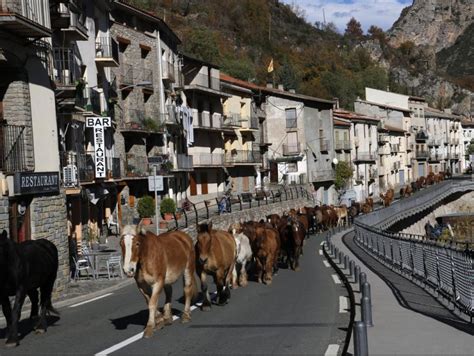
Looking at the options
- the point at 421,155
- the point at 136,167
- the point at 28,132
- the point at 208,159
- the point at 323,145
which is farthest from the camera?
the point at 421,155

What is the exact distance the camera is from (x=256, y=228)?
2014 centimetres

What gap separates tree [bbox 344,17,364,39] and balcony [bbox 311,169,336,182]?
316 ft

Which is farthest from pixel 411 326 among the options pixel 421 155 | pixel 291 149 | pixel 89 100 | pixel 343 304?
pixel 421 155

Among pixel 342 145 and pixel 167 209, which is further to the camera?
pixel 342 145

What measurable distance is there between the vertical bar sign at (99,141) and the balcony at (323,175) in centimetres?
4059

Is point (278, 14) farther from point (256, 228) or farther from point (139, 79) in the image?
point (256, 228)

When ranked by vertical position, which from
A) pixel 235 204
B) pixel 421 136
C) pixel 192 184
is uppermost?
pixel 421 136

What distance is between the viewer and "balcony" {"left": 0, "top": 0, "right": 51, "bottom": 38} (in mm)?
16109

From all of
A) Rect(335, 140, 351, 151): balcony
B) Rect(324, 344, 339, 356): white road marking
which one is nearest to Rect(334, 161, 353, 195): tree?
Rect(335, 140, 351, 151): balcony

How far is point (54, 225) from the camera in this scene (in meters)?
18.7

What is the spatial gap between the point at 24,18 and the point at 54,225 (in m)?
5.35

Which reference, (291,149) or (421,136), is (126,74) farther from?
(421,136)

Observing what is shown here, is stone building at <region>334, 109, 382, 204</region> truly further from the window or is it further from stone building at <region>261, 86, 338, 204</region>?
the window

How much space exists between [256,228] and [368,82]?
10774 centimetres
